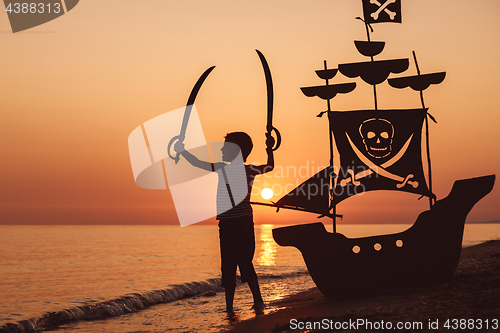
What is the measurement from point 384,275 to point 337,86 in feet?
11.1

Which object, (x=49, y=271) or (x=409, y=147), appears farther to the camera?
(x=49, y=271)

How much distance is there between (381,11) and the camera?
758 cm

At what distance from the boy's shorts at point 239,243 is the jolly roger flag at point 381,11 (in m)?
4.78

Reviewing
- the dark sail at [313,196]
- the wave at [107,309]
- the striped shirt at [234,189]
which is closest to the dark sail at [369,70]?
the dark sail at [313,196]

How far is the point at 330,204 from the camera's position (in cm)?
667

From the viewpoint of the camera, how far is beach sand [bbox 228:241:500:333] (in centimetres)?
402

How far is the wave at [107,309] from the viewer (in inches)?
338

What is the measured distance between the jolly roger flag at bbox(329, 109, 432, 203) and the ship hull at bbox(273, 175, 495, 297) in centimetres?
70

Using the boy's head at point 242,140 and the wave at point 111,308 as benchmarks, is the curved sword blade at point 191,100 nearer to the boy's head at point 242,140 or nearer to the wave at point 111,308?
the boy's head at point 242,140

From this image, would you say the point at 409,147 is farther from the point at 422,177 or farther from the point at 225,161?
the point at 225,161

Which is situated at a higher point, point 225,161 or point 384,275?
point 225,161

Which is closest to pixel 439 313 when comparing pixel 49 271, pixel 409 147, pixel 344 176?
pixel 344 176

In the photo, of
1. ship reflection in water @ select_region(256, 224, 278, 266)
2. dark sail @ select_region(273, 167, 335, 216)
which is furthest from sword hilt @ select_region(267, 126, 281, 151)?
ship reflection in water @ select_region(256, 224, 278, 266)

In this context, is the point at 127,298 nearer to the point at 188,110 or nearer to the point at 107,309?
the point at 107,309
